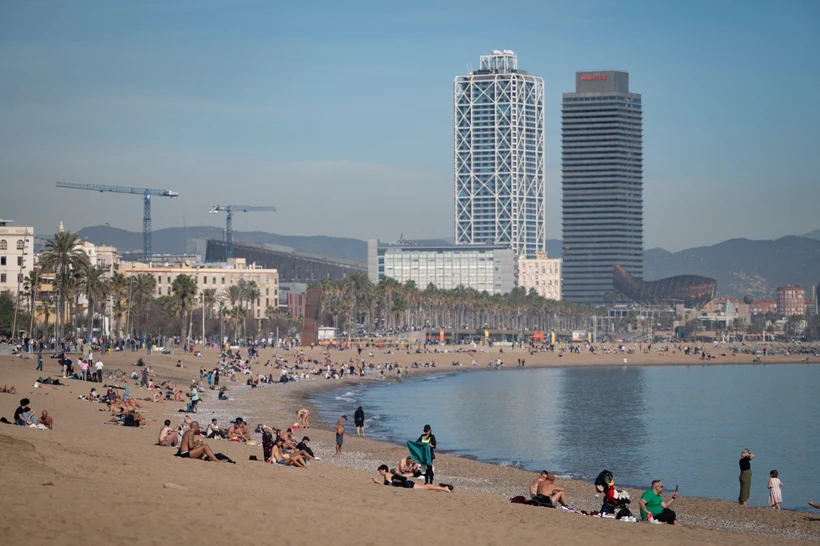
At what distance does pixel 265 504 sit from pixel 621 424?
1745 inches

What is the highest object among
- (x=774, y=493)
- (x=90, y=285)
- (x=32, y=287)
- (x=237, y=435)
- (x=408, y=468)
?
(x=90, y=285)

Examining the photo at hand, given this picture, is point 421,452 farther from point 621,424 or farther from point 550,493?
point 621,424

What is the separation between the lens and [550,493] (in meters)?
23.1

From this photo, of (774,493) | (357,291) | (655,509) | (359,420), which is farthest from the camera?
(357,291)

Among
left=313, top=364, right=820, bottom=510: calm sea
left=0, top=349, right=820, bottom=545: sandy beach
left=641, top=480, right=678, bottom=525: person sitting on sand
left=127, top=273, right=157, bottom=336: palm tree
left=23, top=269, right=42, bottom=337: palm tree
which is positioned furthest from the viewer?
left=127, top=273, right=157, bottom=336: palm tree

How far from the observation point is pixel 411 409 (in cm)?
6556

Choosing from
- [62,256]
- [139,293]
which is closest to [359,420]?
[62,256]

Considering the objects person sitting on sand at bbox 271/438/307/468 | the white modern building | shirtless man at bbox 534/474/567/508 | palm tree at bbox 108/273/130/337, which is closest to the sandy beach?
person sitting on sand at bbox 271/438/307/468

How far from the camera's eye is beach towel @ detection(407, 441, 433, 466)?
84.5 ft

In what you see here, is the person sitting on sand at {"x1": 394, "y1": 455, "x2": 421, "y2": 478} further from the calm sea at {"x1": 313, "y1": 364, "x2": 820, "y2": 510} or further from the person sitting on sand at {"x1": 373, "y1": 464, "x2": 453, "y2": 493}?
the calm sea at {"x1": 313, "y1": 364, "x2": 820, "y2": 510}

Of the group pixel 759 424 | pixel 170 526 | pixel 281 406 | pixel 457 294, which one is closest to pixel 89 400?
pixel 281 406

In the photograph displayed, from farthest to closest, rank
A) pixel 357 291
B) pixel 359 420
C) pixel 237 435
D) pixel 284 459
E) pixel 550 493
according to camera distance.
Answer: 1. pixel 357 291
2. pixel 359 420
3. pixel 237 435
4. pixel 284 459
5. pixel 550 493

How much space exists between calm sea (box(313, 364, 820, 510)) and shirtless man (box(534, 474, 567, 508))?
10.4m

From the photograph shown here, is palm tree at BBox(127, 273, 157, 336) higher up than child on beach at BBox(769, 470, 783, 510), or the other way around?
palm tree at BBox(127, 273, 157, 336)
